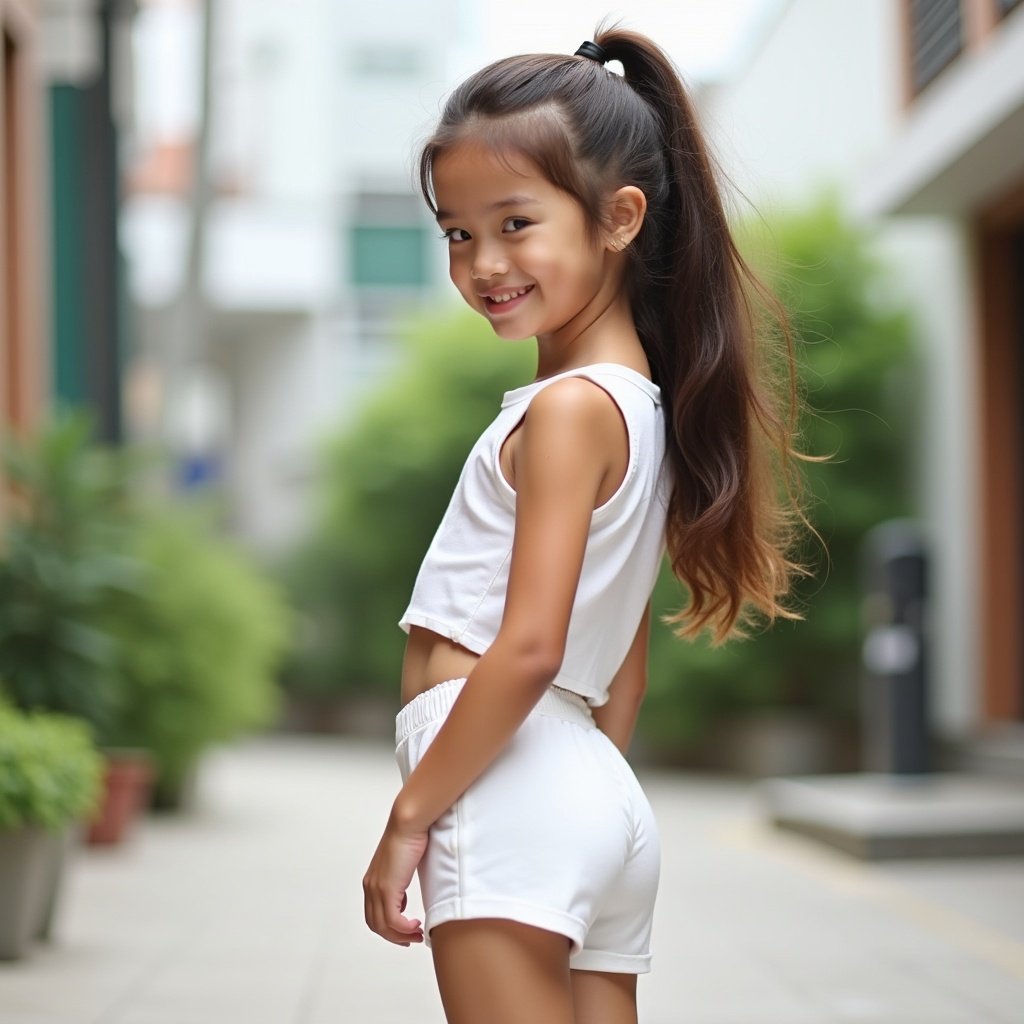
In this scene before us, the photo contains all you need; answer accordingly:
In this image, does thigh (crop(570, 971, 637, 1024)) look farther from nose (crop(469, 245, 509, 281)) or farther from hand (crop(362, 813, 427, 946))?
nose (crop(469, 245, 509, 281))

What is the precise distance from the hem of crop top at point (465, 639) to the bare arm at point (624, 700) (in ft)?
0.55

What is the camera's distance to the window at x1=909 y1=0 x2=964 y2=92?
956cm

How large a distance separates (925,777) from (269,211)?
51.7ft

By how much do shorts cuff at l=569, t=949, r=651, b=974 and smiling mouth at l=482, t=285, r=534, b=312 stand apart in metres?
0.69

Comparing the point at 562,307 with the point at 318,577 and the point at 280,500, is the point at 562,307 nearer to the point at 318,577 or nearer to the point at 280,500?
the point at 318,577

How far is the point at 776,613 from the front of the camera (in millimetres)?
2006

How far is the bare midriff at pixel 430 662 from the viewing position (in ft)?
5.72

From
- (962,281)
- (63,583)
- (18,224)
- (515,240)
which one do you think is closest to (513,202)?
(515,240)

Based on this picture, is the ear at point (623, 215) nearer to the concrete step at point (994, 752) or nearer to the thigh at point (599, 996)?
the thigh at point (599, 996)

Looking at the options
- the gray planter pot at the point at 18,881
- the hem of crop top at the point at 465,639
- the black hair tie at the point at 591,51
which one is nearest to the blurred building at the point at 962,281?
the gray planter pot at the point at 18,881

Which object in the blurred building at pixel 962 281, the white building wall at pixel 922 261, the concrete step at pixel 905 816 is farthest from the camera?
the white building wall at pixel 922 261

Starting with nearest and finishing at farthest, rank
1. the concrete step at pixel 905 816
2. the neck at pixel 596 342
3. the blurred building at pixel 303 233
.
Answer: the neck at pixel 596 342, the concrete step at pixel 905 816, the blurred building at pixel 303 233

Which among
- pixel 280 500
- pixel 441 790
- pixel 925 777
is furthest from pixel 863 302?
pixel 280 500

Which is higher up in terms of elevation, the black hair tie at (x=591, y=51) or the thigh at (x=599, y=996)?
the black hair tie at (x=591, y=51)
